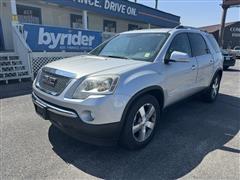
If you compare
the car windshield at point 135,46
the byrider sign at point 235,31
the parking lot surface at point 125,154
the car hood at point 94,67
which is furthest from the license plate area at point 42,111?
the byrider sign at point 235,31

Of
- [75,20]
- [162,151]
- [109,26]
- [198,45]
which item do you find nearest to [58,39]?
[75,20]

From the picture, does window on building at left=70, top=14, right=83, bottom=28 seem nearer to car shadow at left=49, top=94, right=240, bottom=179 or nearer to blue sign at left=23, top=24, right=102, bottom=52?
blue sign at left=23, top=24, right=102, bottom=52

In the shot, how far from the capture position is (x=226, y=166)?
9.74ft

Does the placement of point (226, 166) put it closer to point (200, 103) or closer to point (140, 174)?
point (140, 174)

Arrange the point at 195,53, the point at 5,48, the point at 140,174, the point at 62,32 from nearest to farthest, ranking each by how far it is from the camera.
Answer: the point at 140,174 → the point at 195,53 → the point at 62,32 → the point at 5,48

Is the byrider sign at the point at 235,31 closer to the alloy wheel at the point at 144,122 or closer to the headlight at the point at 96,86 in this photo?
the alloy wheel at the point at 144,122

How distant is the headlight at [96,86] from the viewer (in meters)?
2.74

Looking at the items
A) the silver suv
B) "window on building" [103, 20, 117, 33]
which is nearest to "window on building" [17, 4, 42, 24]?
"window on building" [103, 20, 117, 33]

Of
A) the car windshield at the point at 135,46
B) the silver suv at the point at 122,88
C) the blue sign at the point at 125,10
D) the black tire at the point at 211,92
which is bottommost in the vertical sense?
the black tire at the point at 211,92

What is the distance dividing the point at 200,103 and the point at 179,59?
110 inches

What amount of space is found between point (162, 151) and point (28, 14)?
436 inches

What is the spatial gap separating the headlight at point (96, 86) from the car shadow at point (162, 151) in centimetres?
A: 97

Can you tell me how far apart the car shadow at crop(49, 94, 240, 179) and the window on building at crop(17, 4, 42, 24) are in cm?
939

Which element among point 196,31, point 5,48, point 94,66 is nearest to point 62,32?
point 5,48
